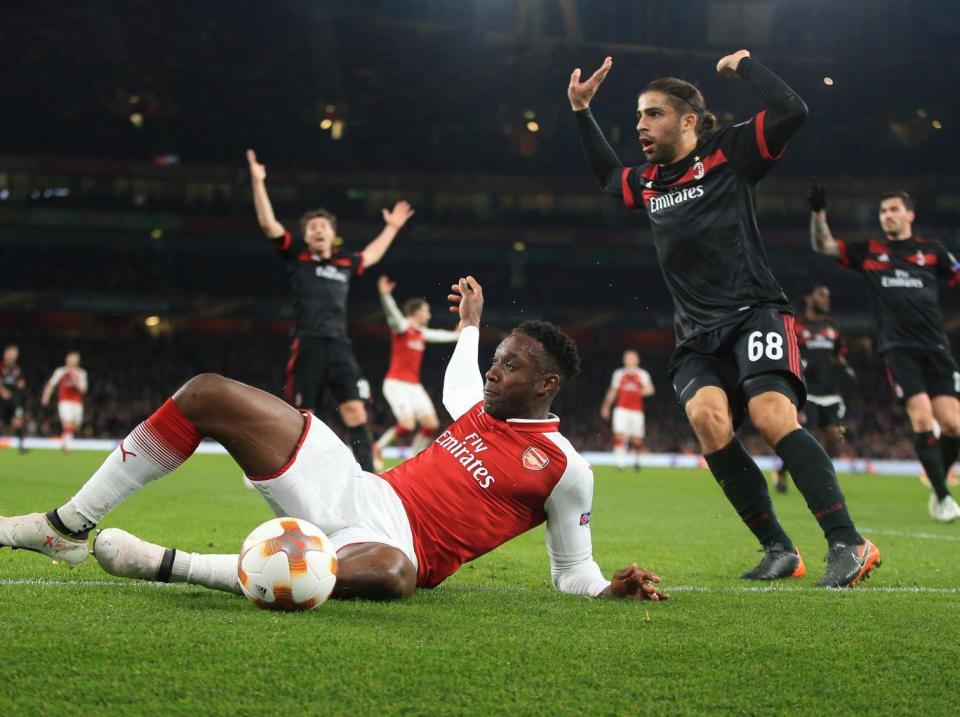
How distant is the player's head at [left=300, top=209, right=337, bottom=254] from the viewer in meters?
9.80

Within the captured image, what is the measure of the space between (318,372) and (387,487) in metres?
6.32

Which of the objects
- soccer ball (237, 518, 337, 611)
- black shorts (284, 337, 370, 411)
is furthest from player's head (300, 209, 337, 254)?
soccer ball (237, 518, 337, 611)

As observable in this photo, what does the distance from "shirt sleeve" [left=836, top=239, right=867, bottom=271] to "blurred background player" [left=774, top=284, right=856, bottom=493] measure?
151 inches

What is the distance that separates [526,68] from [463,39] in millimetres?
1951

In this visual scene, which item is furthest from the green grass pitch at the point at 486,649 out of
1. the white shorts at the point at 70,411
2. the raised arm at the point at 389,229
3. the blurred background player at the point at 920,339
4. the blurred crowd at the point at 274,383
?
the blurred crowd at the point at 274,383

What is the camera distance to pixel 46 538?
12.0ft

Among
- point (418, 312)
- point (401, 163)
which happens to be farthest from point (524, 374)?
point (401, 163)

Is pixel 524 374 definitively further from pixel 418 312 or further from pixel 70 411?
pixel 70 411

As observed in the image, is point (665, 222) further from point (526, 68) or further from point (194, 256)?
point (194, 256)

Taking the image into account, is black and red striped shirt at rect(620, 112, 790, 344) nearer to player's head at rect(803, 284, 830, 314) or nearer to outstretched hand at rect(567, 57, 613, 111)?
outstretched hand at rect(567, 57, 613, 111)

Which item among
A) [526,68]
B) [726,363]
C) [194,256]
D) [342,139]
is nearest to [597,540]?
[726,363]

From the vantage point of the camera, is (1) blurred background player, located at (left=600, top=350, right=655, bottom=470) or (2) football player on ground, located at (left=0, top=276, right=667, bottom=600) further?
(1) blurred background player, located at (left=600, top=350, right=655, bottom=470)

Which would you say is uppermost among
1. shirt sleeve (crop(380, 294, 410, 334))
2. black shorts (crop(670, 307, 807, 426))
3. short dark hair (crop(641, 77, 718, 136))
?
short dark hair (crop(641, 77, 718, 136))

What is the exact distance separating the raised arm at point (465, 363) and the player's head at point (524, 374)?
13.1 inches
